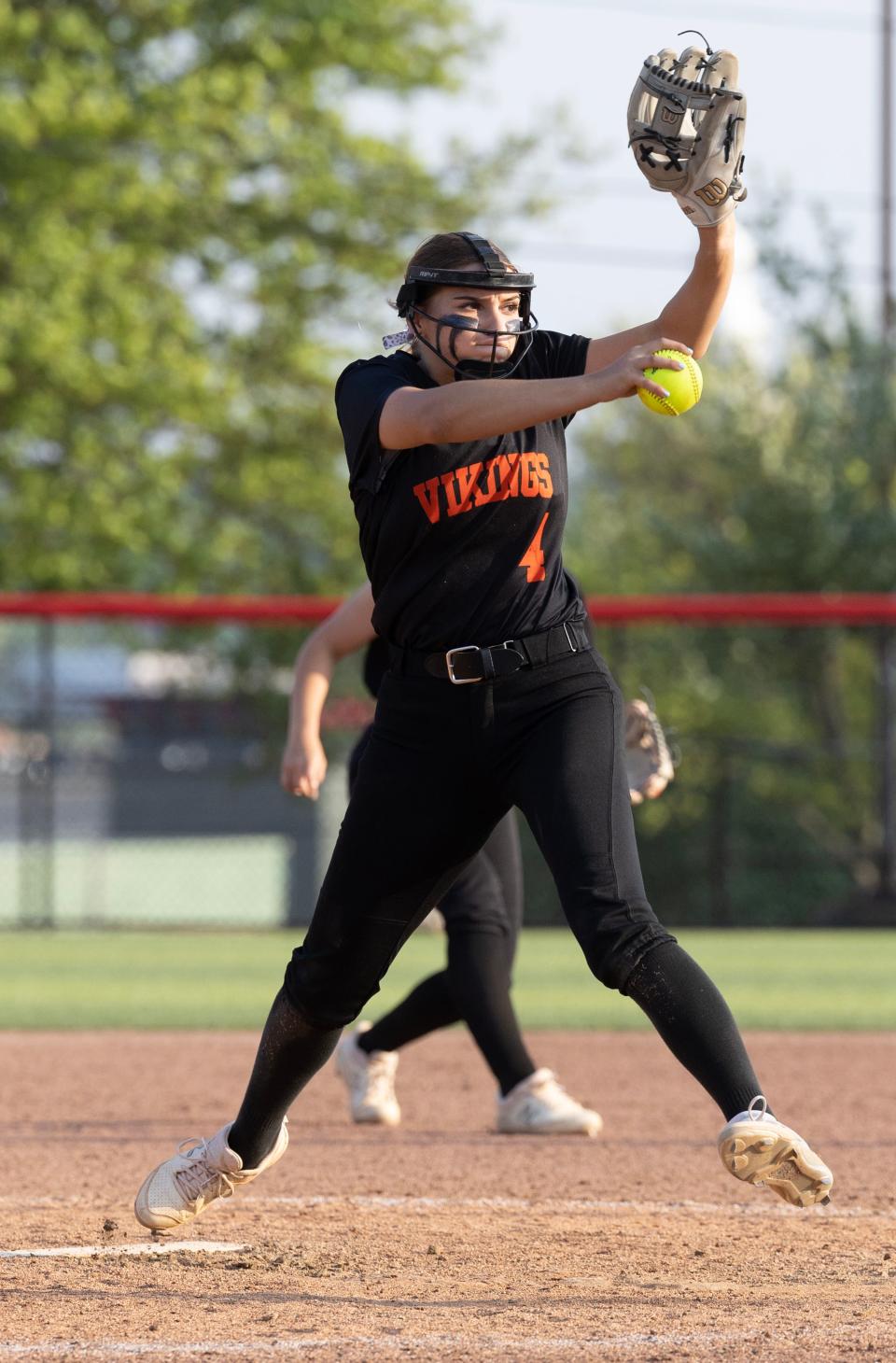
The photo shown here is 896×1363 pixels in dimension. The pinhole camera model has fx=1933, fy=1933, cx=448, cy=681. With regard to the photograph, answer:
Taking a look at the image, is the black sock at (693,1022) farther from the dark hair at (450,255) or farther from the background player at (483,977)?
the background player at (483,977)

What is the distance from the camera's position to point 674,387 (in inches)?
134

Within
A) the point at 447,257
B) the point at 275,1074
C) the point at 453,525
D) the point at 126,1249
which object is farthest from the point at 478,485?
the point at 126,1249

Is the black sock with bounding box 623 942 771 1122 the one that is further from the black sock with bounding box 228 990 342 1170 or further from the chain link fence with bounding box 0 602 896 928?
the chain link fence with bounding box 0 602 896 928

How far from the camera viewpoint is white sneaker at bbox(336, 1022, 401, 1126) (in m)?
5.89

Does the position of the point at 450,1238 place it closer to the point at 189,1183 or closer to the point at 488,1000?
the point at 189,1183

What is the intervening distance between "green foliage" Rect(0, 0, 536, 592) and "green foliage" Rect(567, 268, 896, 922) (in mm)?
4366

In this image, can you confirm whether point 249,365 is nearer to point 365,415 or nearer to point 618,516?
point 618,516

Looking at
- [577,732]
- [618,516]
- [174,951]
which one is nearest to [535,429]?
[577,732]

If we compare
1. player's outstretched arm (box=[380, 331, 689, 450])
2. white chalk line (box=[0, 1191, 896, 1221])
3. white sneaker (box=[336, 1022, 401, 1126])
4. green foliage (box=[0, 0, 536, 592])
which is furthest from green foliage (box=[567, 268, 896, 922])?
player's outstretched arm (box=[380, 331, 689, 450])

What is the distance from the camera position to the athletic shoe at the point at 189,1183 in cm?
399

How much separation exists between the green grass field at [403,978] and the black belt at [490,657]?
196 inches

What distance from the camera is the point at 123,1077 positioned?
7.02m

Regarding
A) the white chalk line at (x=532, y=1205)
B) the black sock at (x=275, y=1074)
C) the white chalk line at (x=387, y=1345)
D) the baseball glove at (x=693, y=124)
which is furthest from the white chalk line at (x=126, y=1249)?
the baseball glove at (x=693, y=124)

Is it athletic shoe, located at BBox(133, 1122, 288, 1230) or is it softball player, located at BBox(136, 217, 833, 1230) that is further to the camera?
athletic shoe, located at BBox(133, 1122, 288, 1230)
